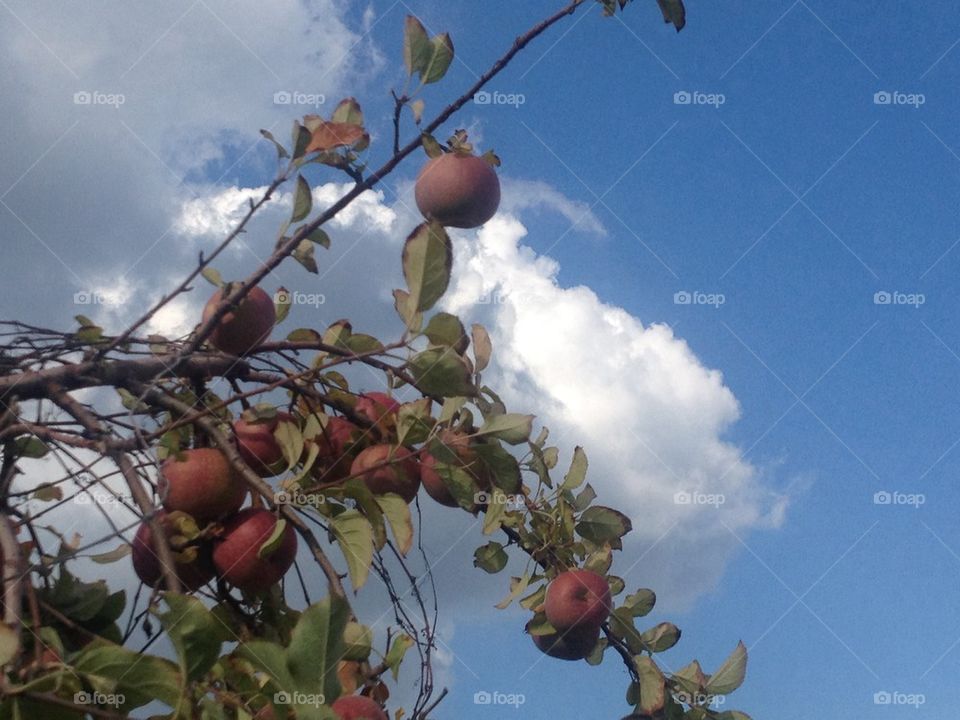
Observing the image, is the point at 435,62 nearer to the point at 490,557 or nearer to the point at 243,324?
the point at 243,324

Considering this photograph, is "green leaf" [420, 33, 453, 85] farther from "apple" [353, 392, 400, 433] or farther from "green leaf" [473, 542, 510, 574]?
"green leaf" [473, 542, 510, 574]

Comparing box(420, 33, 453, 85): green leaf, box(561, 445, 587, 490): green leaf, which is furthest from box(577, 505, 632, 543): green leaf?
box(420, 33, 453, 85): green leaf

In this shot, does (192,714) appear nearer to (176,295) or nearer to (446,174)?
(176,295)

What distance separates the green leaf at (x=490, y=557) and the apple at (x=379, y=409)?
0.90 ft

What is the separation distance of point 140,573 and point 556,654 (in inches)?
25.4

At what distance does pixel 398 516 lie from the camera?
3.12ft

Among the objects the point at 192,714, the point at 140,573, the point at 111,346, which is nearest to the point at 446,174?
the point at 111,346

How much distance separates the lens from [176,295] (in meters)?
0.96

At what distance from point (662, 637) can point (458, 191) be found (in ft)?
2.38

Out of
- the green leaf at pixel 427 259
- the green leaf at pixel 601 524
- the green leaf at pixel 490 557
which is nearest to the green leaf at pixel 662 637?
the green leaf at pixel 601 524

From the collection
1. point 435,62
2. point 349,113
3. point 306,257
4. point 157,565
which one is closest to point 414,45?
point 435,62

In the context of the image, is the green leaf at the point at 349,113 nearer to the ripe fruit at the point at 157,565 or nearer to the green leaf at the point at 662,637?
the ripe fruit at the point at 157,565

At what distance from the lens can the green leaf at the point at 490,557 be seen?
1254mm

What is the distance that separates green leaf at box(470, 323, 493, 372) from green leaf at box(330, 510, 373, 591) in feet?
0.97
